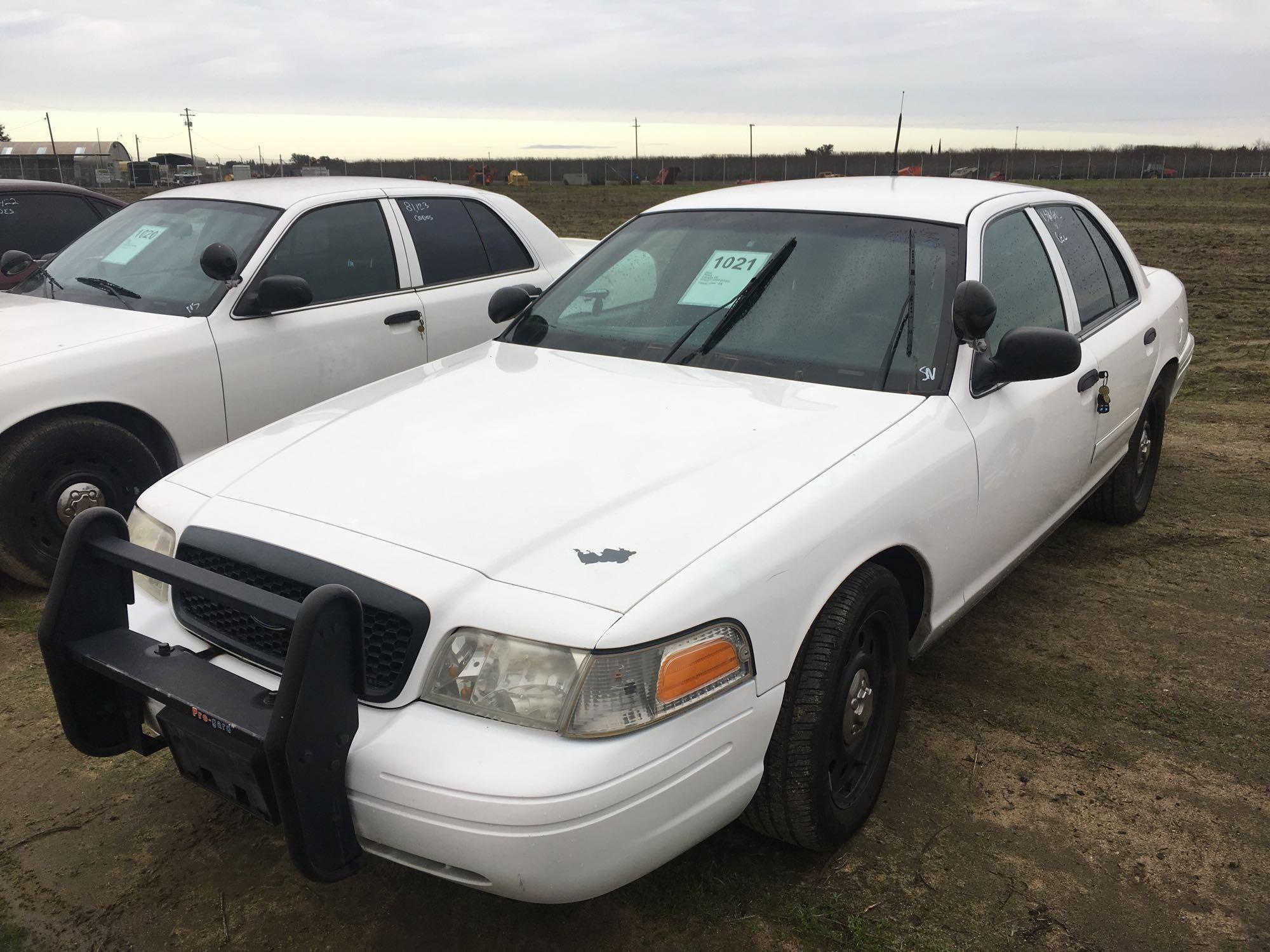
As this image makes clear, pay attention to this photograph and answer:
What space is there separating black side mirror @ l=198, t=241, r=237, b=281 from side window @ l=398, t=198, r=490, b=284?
42.5 inches

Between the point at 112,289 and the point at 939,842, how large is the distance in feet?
14.3

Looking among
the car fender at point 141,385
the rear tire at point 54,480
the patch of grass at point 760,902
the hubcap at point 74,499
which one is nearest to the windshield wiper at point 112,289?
the car fender at point 141,385

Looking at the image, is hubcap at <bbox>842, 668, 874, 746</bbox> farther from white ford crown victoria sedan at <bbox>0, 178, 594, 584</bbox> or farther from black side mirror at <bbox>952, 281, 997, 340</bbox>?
white ford crown victoria sedan at <bbox>0, 178, 594, 584</bbox>

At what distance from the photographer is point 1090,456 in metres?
4.02

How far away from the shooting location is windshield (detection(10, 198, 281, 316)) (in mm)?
4781

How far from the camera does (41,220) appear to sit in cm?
727

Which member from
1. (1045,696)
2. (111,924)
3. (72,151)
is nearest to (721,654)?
(111,924)

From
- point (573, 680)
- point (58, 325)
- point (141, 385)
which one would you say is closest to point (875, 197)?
point (573, 680)

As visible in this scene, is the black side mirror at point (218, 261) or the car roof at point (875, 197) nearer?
the car roof at point (875, 197)

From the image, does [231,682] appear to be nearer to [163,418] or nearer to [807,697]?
[807,697]

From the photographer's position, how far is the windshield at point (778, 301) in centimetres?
312

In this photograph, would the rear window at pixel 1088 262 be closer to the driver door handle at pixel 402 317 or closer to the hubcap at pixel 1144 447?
the hubcap at pixel 1144 447

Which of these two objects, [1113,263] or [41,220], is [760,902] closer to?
[1113,263]

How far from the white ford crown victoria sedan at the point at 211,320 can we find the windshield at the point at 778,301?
155cm
